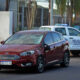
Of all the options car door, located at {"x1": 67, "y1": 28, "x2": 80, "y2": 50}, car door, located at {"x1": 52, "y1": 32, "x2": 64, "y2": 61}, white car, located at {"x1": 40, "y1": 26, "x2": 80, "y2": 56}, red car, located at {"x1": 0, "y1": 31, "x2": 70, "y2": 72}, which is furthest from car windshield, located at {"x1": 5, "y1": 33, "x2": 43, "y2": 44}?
car door, located at {"x1": 67, "y1": 28, "x2": 80, "y2": 50}

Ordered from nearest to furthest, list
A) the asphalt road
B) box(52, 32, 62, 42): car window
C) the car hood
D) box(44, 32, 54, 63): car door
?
the asphalt road → the car hood → box(44, 32, 54, 63): car door → box(52, 32, 62, 42): car window

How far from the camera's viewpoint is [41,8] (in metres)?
48.7

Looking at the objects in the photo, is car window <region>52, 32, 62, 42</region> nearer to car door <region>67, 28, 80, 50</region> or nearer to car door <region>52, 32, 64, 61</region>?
car door <region>52, 32, 64, 61</region>

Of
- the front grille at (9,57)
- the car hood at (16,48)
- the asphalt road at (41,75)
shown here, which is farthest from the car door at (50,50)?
the front grille at (9,57)

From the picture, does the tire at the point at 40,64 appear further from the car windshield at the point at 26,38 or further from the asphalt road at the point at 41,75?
the car windshield at the point at 26,38

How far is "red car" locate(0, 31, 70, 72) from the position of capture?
13.2 metres

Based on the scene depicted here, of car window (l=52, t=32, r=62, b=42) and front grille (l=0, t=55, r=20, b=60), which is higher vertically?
car window (l=52, t=32, r=62, b=42)

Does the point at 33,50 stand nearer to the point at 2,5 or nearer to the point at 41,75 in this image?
the point at 41,75

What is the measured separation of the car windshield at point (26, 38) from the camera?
14.3 m

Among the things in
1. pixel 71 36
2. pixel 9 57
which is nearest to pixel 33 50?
pixel 9 57

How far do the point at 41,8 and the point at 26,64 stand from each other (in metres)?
35.7

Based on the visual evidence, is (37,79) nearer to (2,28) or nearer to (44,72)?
(44,72)

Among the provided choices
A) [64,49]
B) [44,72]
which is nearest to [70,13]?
[64,49]

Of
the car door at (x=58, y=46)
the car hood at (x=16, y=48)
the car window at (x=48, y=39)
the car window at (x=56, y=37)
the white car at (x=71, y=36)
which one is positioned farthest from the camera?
the white car at (x=71, y=36)
